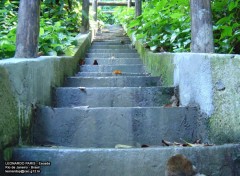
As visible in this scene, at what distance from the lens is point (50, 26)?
446 cm

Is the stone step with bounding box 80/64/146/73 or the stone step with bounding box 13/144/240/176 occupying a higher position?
the stone step with bounding box 80/64/146/73

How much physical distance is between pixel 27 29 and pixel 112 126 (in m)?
1.04

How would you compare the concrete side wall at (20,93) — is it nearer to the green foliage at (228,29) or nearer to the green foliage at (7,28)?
the green foliage at (7,28)

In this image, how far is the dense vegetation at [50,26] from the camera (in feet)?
11.6

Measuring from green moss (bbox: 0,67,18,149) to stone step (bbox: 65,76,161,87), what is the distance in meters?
1.69

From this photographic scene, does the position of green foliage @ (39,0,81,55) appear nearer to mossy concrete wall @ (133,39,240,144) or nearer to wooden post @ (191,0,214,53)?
wooden post @ (191,0,214,53)

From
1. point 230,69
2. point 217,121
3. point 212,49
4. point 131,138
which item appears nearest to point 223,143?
point 217,121

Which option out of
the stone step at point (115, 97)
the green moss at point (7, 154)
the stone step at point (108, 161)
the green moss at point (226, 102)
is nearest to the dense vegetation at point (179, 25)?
the stone step at point (115, 97)

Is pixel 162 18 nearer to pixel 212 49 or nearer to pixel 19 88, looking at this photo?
pixel 212 49

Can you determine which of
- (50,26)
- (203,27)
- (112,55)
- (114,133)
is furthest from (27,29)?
(112,55)

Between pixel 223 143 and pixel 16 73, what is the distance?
139 centimetres

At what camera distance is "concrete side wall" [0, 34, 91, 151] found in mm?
1777

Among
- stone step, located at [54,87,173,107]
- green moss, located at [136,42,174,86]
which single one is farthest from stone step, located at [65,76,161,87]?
stone step, located at [54,87,173,107]

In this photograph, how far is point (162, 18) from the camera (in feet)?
14.3
